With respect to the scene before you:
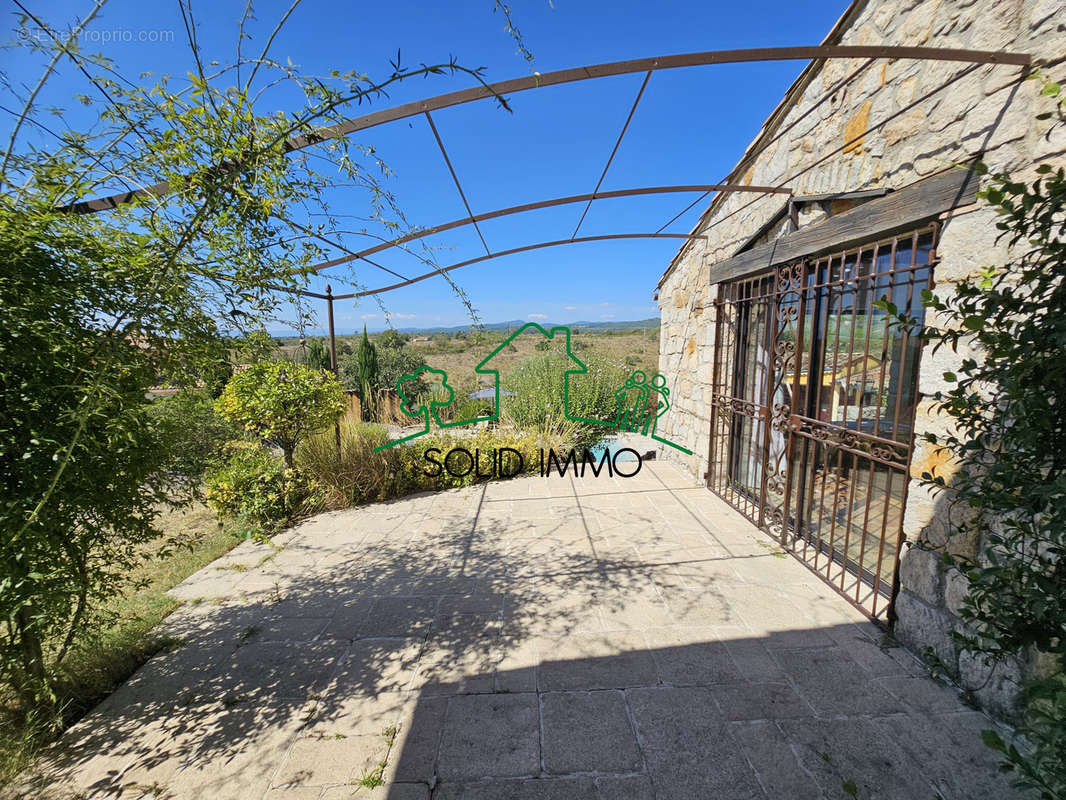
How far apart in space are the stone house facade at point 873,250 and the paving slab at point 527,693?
1.25 ft

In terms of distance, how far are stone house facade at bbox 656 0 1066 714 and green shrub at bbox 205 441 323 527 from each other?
161 inches

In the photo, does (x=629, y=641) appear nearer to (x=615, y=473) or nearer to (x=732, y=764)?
(x=732, y=764)

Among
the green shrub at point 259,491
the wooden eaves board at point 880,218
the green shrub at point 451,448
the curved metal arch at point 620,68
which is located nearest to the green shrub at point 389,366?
the green shrub at point 451,448

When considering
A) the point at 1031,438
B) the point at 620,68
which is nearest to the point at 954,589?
the point at 1031,438

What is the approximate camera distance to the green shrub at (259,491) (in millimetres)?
3918

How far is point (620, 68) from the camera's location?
186 cm

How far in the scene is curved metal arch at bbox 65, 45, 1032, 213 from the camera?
63.3 inches

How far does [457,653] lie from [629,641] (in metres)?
0.87

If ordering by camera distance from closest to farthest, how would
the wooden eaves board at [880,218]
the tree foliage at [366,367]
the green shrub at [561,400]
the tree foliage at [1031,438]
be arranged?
the tree foliage at [1031,438], the wooden eaves board at [880,218], the green shrub at [561,400], the tree foliage at [366,367]

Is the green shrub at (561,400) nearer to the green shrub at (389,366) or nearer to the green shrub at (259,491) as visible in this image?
the green shrub at (259,491)

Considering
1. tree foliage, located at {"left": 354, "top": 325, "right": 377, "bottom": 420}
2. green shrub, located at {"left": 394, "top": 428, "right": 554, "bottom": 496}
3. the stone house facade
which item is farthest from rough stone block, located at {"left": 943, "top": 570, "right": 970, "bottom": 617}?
tree foliage, located at {"left": 354, "top": 325, "right": 377, "bottom": 420}

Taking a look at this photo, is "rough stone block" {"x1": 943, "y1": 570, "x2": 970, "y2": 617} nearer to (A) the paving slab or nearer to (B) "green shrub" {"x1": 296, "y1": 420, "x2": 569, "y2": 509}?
(A) the paving slab

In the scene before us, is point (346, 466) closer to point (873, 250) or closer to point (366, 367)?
point (873, 250)

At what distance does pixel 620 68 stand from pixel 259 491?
421 cm
